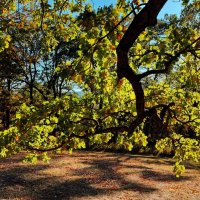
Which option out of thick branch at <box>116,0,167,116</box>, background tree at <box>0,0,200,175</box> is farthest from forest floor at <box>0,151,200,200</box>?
thick branch at <box>116,0,167,116</box>

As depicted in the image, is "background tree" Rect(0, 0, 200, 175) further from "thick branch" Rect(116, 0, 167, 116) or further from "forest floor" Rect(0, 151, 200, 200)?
"forest floor" Rect(0, 151, 200, 200)

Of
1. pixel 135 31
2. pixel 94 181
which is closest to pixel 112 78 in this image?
pixel 135 31

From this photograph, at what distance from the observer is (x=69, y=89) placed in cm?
4297

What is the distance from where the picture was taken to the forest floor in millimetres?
17109

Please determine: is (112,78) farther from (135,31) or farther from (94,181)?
(94,181)

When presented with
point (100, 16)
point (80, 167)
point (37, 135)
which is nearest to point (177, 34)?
point (100, 16)

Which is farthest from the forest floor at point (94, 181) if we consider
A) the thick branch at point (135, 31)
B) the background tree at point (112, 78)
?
the thick branch at point (135, 31)

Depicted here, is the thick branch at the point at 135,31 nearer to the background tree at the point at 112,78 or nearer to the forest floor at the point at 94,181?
the background tree at the point at 112,78

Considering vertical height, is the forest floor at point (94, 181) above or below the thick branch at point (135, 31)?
below

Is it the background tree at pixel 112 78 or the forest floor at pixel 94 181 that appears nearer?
the background tree at pixel 112 78

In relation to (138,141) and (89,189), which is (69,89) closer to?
(89,189)

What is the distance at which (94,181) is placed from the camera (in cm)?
2003

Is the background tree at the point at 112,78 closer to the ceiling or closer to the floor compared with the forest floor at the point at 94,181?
closer to the ceiling

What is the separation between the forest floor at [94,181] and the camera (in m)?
17.1
